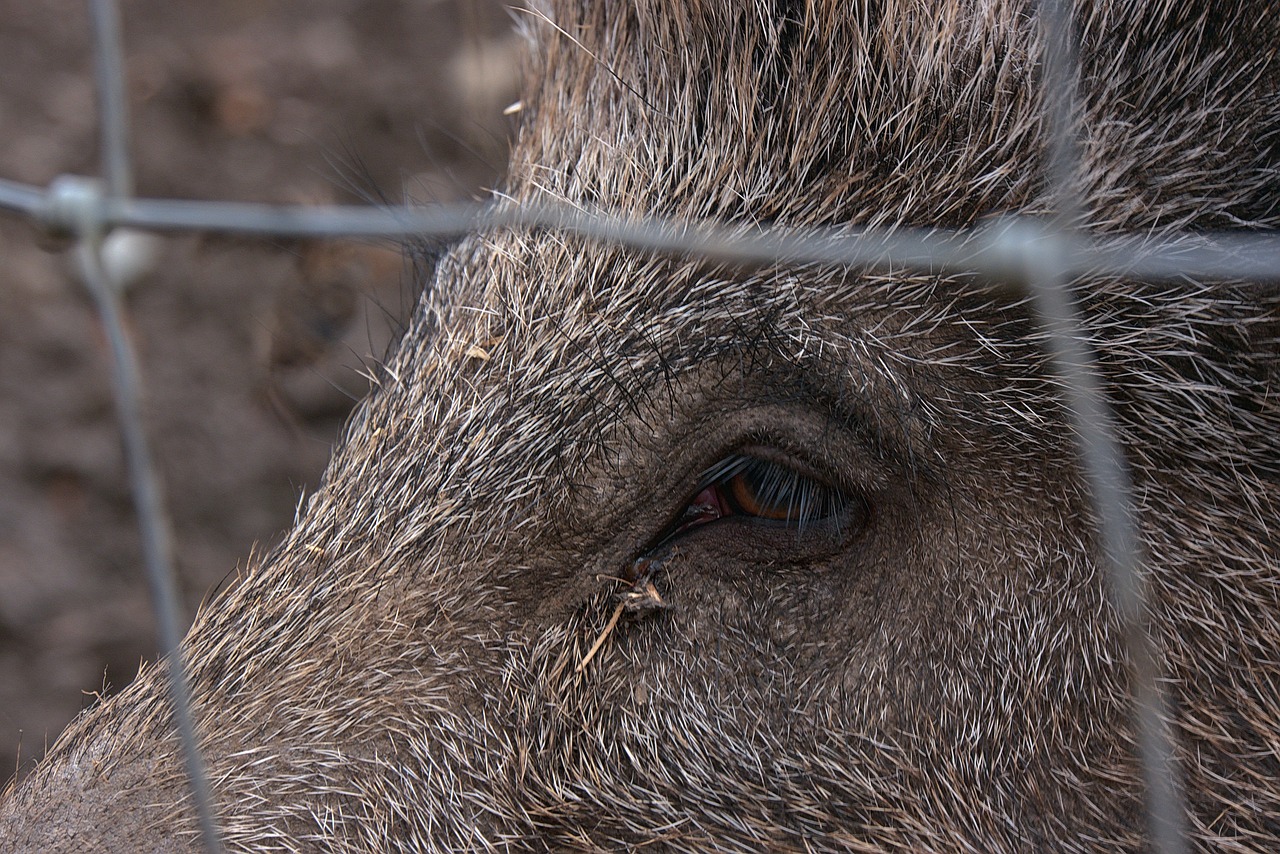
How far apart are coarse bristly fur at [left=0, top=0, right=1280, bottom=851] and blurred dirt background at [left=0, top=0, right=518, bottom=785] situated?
6.61 ft

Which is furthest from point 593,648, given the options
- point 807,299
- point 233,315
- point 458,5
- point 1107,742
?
point 458,5

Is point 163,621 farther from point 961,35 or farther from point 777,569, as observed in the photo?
point 961,35

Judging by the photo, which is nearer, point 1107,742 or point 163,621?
point 163,621

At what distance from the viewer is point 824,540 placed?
6.57 feet

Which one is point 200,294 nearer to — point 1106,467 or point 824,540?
point 824,540

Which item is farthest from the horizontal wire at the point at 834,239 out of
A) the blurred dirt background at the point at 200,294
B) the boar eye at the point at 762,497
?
the blurred dirt background at the point at 200,294

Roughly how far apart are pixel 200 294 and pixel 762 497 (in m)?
3.56

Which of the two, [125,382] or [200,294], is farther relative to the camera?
[200,294]

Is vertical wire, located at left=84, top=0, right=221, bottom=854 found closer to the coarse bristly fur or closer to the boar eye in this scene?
the coarse bristly fur

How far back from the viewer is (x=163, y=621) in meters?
1.67

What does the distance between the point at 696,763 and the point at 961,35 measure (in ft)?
4.20

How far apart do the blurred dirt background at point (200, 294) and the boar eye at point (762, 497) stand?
7.06 feet

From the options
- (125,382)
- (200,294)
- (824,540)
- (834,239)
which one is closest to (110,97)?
(125,382)

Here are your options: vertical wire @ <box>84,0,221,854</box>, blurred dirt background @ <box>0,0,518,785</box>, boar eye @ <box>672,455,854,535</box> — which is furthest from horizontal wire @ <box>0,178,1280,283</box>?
blurred dirt background @ <box>0,0,518,785</box>
